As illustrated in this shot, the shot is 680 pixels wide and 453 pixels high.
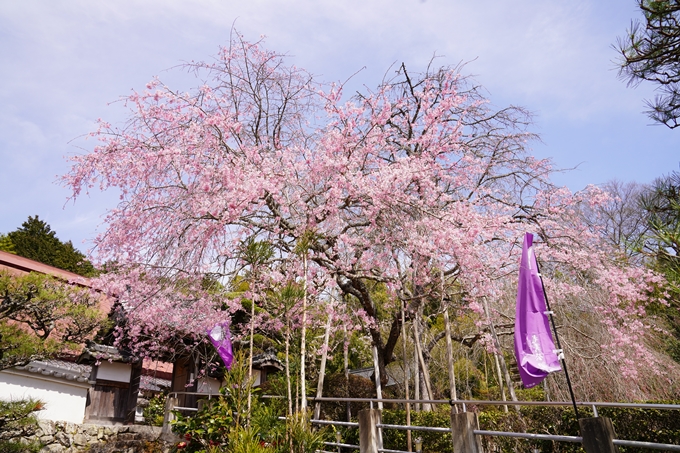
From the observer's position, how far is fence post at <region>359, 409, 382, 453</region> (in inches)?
226

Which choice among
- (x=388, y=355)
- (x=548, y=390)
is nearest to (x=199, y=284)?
(x=388, y=355)

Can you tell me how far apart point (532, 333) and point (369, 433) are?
8.94 ft

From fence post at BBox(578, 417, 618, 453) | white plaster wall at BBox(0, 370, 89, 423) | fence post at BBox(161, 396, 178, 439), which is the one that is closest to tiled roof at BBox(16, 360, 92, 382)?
white plaster wall at BBox(0, 370, 89, 423)

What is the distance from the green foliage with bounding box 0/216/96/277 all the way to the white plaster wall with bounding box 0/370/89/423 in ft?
38.5

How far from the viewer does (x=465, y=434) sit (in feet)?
15.9

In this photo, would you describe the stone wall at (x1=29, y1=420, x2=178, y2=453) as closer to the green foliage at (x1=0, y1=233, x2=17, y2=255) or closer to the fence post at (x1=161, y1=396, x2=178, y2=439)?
the fence post at (x1=161, y1=396, x2=178, y2=439)

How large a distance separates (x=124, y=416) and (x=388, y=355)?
9.13m

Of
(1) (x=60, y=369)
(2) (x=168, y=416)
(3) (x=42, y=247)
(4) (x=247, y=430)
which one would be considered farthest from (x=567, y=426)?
(3) (x=42, y=247)

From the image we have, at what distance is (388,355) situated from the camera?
34.4ft

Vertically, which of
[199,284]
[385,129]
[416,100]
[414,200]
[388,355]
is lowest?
[388,355]

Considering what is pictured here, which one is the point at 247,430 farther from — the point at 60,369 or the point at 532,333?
the point at 60,369

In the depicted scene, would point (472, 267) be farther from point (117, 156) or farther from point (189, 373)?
point (189, 373)

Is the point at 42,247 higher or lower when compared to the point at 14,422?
higher

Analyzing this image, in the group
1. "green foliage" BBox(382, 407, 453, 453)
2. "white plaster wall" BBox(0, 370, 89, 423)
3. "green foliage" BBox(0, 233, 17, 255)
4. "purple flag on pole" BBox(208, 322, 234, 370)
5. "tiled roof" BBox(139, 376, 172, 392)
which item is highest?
"green foliage" BBox(0, 233, 17, 255)
